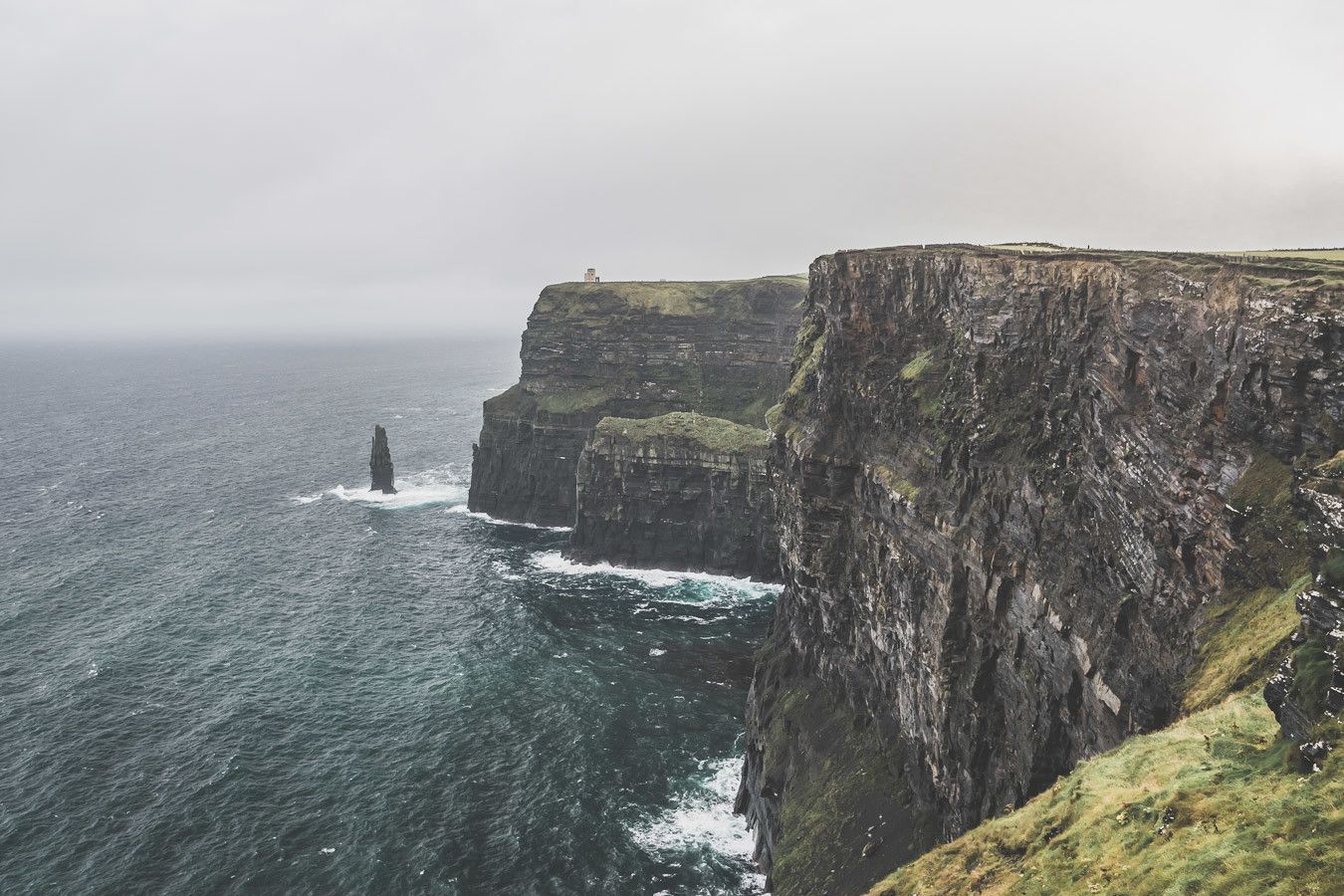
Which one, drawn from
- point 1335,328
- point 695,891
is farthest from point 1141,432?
point 695,891

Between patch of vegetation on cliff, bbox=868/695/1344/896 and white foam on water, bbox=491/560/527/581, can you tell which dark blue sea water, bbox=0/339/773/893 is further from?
patch of vegetation on cliff, bbox=868/695/1344/896

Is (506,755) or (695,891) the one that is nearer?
(695,891)

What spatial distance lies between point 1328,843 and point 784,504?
170 feet

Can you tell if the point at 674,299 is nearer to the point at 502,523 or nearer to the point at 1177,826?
the point at 502,523

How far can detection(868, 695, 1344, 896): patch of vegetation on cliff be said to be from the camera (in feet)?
54.3

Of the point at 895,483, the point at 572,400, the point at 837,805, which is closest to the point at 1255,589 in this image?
the point at 895,483

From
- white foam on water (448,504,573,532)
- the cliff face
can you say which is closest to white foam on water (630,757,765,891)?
the cliff face

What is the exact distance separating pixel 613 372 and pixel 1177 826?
5377 inches

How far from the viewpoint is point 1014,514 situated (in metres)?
39.3

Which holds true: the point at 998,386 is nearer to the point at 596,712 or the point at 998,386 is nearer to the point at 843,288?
the point at 843,288

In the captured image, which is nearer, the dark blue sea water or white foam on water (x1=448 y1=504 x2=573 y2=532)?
the dark blue sea water

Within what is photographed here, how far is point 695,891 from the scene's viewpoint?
55.2 meters

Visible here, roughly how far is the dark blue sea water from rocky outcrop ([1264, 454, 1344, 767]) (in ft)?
148

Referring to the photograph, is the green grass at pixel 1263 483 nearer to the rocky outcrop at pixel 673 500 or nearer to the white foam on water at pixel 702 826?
the white foam on water at pixel 702 826
